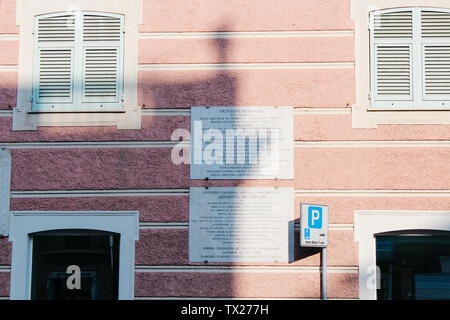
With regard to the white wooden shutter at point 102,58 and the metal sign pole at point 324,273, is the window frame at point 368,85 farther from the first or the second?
the white wooden shutter at point 102,58

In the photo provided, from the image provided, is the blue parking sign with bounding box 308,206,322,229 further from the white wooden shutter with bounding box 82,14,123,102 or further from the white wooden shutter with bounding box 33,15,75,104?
the white wooden shutter with bounding box 33,15,75,104

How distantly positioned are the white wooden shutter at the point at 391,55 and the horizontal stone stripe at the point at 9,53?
14.2 ft

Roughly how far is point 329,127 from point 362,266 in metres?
1.67

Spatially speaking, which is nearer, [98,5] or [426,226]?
[426,226]

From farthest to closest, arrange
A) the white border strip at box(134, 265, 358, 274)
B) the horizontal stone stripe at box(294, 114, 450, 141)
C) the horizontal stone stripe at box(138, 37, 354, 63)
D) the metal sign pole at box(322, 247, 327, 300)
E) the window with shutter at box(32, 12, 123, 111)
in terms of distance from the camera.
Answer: the window with shutter at box(32, 12, 123, 111) < the horizontal stone stripe at box(138, 37, 354, 63) < the horizontal stone stripe at box(294, 114, 450, 141) < the white border strip at box(134, 265, 358, 274) < the metal sign pole at box(322, 247, 327, 300)

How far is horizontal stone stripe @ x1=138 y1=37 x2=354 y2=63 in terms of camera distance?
910 cm

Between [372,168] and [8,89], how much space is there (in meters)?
4.50

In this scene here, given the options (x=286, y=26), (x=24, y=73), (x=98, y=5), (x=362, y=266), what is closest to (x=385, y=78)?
(x=286, y=26)

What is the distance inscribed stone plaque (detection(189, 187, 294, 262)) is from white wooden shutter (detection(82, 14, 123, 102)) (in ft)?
5.89

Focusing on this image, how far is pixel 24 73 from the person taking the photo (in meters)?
9.23

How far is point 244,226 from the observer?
348 inches

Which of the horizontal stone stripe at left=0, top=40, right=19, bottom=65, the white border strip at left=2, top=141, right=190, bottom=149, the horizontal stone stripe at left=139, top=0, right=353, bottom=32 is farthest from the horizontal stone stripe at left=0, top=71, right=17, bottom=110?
the horizontal stone stripe at left=139, top=0, right=353, bottom=32
